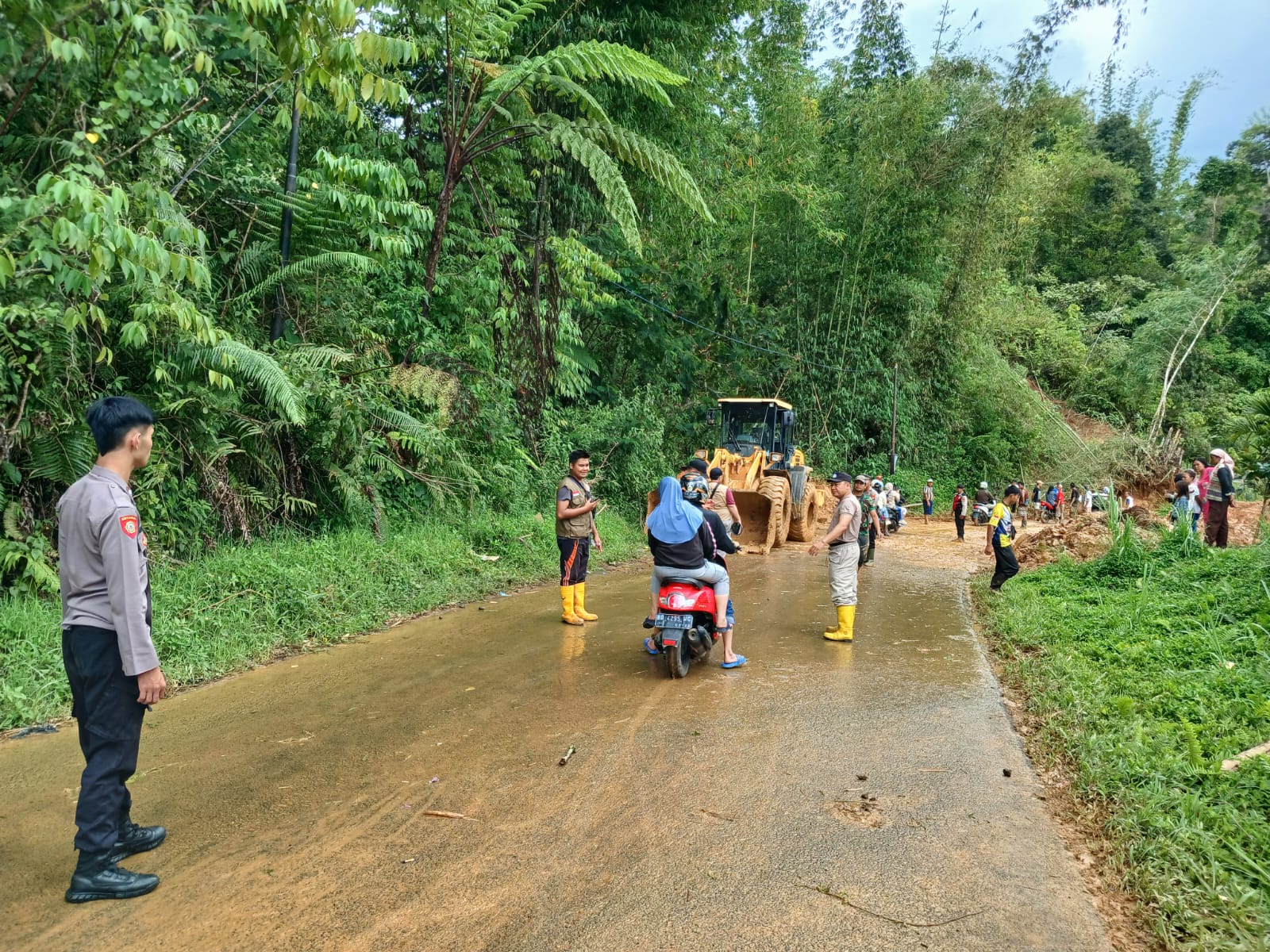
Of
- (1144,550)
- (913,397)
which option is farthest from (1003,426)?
(1144,550)

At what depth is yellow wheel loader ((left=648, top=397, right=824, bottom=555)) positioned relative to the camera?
1532 cm

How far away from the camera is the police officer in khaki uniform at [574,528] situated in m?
8.07

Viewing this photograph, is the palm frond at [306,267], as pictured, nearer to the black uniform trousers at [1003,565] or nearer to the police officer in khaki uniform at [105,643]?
the police officer in khaki uniform at [105,643]

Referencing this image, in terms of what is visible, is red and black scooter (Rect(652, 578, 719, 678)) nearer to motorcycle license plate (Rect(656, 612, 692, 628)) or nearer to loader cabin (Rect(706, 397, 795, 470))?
motorcycle license plate (Rect(656, 612, 692, 628))

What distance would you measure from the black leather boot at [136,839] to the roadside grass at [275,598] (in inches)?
83.8

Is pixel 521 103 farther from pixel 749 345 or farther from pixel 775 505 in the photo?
pixel 749 345

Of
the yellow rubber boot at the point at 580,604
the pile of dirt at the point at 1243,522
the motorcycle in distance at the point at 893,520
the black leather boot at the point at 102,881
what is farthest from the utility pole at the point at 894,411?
the black leather boot at the point at 102,881

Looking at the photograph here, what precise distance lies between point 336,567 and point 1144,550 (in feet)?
31.4

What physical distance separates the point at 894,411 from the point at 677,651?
2176 cm

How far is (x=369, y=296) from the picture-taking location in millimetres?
9977

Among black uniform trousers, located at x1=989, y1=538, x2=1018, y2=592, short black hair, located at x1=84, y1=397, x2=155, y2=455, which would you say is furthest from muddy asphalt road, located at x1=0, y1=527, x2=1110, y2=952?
black uniform trousers, located at x1=989, y1=538, x2=1018, y2=592

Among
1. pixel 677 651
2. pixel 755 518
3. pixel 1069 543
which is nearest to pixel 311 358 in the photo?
pixel 677 651

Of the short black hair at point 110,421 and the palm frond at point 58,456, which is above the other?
the short black hair at point 110,421

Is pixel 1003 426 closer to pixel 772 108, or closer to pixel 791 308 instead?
pixel 791 308
